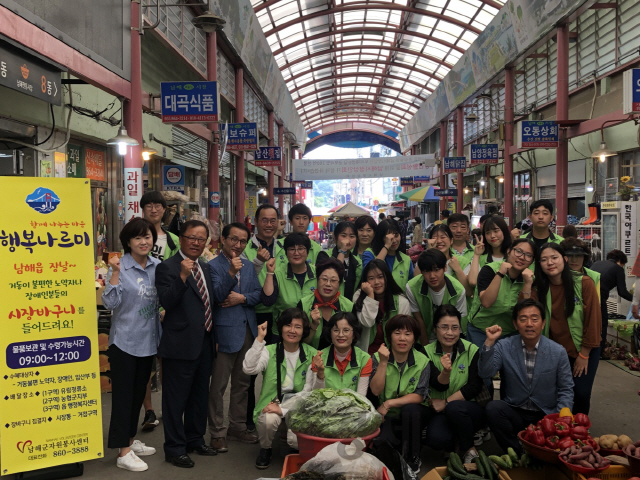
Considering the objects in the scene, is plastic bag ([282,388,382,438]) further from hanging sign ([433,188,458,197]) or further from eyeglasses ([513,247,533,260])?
hanging sign ([433,188,458,197])

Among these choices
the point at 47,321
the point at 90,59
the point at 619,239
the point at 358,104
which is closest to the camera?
the point at 47,321

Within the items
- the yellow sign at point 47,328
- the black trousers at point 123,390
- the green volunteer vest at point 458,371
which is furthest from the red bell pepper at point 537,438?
the yellow sign at point 47,328

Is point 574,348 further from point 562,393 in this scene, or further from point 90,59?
point 90,59

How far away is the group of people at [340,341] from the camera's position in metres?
3.96

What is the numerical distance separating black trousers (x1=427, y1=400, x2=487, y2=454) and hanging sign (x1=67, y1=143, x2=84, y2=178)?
7.41 meters

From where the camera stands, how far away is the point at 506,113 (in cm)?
1819

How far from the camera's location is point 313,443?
334 cm

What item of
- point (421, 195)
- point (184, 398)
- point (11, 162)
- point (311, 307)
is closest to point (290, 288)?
point (311, 307)

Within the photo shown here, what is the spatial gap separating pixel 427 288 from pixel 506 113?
1501 centimetres

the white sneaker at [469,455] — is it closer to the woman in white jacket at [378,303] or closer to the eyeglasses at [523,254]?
the woman in white jacket at [378,303]

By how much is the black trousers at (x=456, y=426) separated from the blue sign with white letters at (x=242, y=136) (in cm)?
1173

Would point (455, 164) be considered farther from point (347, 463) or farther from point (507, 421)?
point (347, 463)

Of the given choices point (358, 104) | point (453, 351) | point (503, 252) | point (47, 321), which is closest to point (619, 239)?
point (503, 252)

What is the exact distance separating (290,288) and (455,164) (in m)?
18.9
